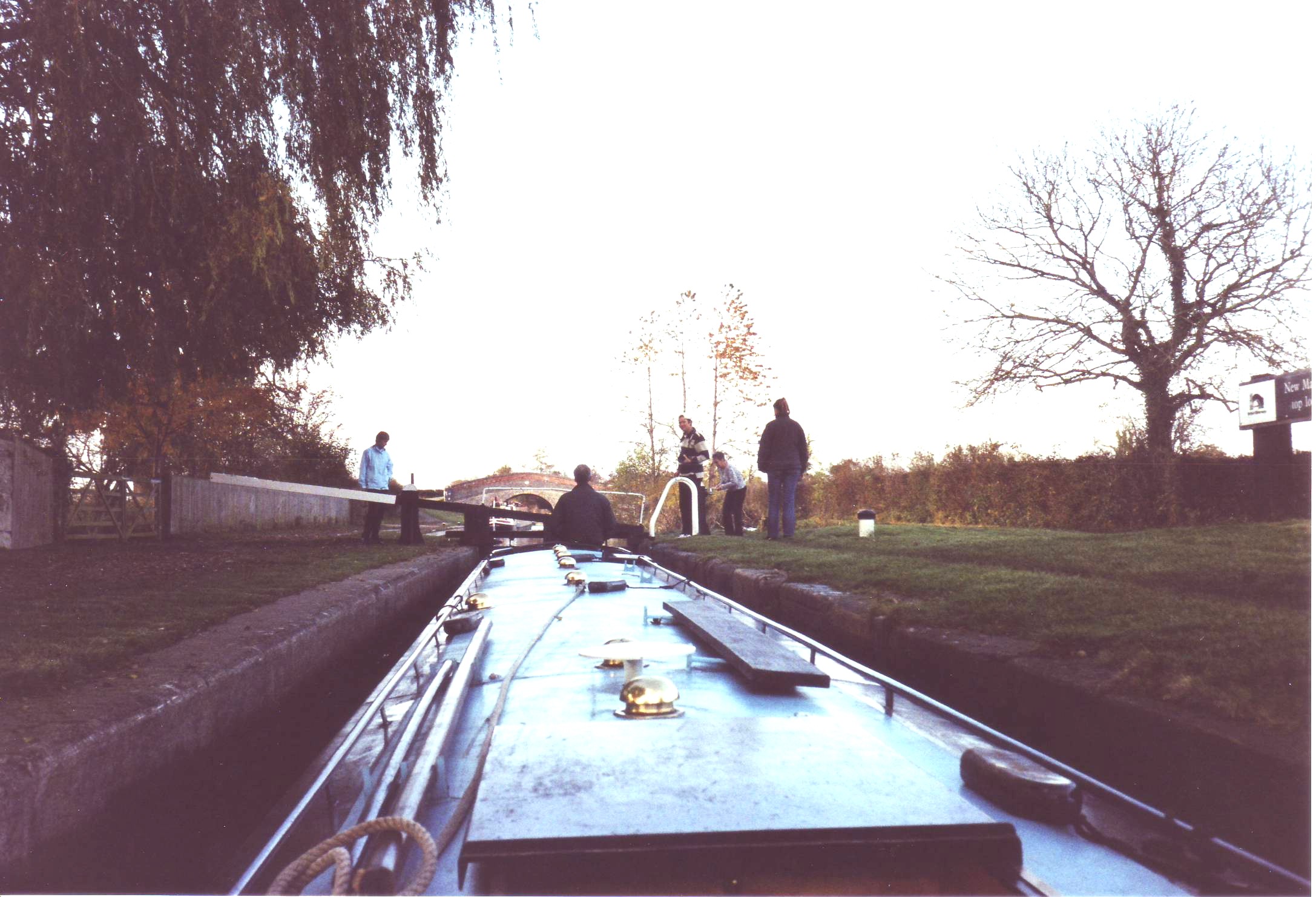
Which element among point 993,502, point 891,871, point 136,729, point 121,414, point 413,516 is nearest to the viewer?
point 891,871

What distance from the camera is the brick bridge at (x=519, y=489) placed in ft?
109

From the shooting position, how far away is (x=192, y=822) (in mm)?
2633

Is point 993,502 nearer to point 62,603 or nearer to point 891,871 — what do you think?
point 62,603

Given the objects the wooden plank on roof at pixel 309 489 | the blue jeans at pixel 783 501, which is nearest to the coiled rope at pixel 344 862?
the wooden plank on roof at pixel 309 489

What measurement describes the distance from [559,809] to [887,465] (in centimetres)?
1745

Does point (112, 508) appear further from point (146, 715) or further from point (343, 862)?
point (343, 862)

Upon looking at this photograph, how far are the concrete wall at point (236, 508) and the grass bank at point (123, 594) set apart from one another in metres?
4.25

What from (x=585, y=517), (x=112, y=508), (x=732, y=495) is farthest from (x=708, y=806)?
(x=112, y=508)

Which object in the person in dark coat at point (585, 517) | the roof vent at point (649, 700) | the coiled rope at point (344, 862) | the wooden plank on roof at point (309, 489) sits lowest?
the coiled rope at point (344, 862)

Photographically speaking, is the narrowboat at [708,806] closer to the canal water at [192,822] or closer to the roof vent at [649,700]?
the roof vent at [649,700]

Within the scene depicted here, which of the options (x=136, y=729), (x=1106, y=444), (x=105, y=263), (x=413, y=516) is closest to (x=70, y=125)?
(x=105, y=263)

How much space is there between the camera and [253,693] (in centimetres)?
334

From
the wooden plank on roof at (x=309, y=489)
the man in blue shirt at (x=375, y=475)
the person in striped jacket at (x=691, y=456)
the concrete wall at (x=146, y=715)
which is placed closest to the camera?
the concrete wall at (x=146, y=715)

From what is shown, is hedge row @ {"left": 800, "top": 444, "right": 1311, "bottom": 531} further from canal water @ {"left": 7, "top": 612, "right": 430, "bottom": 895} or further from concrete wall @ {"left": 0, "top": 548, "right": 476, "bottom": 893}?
canal water @ {"left": 7, "top": 612, "right": 430, "bottom": 895}
